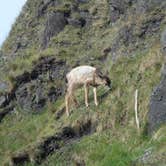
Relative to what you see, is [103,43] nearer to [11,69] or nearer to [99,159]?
[11,69]

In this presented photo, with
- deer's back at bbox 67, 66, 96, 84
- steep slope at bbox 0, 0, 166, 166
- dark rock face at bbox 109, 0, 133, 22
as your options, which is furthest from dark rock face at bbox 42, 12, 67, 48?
deer's back at bbox 67, 66, 96, 84

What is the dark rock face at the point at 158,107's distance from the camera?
2303cm

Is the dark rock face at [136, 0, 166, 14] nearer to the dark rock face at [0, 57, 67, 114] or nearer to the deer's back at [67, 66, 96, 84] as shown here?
the deer's back at [67, 66, 96, 84]

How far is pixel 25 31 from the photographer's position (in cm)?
4078

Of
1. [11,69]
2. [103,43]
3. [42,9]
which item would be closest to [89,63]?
[103,43]

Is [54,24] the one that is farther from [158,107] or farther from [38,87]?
[158,107]

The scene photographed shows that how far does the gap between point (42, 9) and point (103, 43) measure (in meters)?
6.61

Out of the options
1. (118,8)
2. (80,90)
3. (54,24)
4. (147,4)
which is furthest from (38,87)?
(147,4)

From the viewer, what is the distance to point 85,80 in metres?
29.1

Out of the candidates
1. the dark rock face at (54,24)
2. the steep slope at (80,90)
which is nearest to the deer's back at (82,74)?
the steep slope at (80,90)

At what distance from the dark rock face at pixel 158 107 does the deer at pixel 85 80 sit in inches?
196

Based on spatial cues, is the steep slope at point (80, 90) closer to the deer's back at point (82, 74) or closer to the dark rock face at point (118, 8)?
the dark rock face at point (118, 8)

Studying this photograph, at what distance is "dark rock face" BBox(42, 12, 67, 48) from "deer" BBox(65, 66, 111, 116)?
734 cm

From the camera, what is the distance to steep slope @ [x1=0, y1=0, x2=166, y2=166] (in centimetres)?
2447
